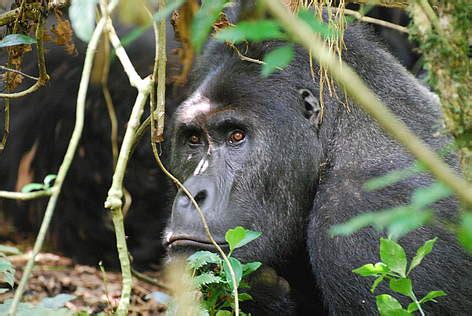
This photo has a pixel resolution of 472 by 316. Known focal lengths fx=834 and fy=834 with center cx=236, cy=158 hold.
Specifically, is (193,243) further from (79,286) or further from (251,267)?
(79,286)

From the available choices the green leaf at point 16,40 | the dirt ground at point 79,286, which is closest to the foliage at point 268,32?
the green leaf at point 16,40

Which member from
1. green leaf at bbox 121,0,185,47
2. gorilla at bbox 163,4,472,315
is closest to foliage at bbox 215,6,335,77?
green leaf at bbox 121,0,185,47

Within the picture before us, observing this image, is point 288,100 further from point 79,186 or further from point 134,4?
point 79,186

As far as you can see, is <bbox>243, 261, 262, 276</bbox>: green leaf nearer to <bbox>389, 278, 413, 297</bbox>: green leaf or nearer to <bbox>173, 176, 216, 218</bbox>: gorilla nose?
<bbox>173, 176, 216, 218</bbox>: gorilla nose

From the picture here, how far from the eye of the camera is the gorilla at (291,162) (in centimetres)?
381

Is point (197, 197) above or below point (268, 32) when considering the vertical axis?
below

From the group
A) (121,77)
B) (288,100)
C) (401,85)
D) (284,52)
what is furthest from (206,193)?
(121,77)

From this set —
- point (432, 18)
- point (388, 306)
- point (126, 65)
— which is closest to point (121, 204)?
point (126, 65)

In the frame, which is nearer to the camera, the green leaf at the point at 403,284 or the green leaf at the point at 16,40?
the green leaf at the point at 403,284

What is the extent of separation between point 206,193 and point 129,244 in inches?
130

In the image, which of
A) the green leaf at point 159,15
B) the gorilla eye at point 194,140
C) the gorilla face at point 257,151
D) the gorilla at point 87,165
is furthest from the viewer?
the gorilla at point 87,165

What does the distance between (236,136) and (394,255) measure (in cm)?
156

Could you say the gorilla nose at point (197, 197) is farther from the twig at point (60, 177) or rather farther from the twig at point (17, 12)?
the twig at point (60, 177)

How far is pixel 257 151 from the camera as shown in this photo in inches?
165
